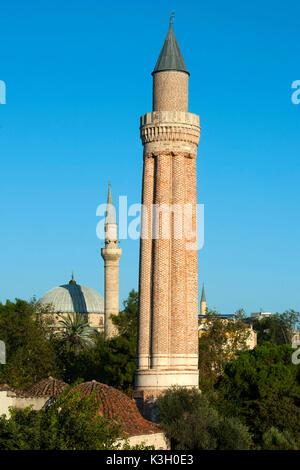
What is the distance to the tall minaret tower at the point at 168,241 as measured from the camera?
37.5m

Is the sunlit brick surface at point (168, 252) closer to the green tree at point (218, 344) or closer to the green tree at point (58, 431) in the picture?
the green tree at point (58, 431)

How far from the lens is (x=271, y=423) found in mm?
36625

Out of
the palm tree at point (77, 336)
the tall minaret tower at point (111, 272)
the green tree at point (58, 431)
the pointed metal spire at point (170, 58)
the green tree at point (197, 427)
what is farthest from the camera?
the tall minaret tower at point (111, 272)

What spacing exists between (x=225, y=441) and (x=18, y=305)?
33.8 m

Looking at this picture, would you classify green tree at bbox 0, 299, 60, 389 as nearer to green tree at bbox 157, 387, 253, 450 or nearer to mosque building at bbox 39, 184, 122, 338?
mosque building at bbox 39, 184, 122, 338

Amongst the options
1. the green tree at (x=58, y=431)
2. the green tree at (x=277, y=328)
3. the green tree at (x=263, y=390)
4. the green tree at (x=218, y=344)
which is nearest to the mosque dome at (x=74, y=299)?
the green tree at (x=277, y=328)

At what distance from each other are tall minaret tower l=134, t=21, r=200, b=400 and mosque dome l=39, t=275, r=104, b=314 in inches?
2316

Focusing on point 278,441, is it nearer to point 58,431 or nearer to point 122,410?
point 122,410

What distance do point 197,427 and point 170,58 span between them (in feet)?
54.6

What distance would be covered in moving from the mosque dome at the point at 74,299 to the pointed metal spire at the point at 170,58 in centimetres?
5963

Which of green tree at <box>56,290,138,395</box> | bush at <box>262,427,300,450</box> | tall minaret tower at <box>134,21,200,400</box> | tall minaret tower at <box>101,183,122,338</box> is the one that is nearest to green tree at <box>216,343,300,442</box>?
bush at <box>262,427,300,450</box>

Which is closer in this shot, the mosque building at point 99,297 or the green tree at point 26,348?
the green tree at point 26,348
